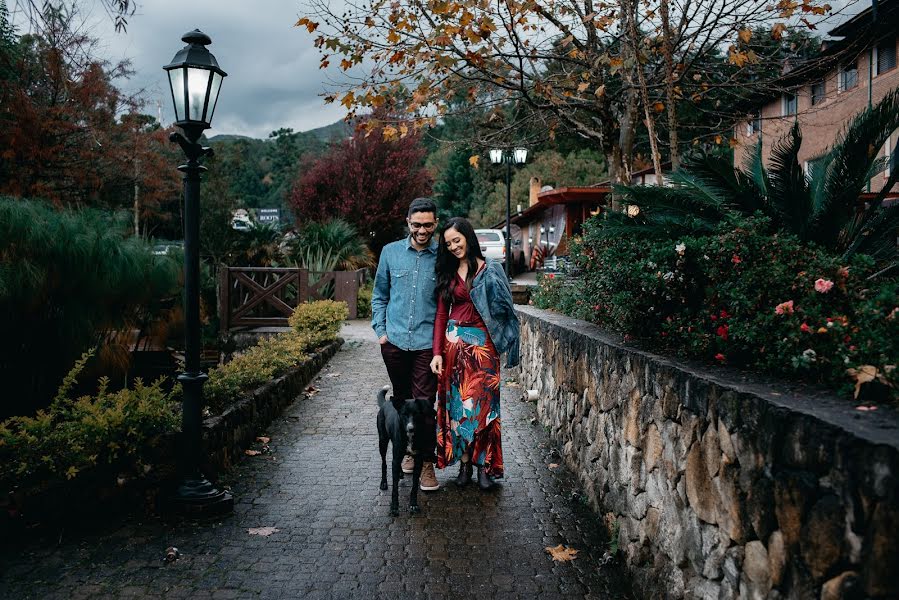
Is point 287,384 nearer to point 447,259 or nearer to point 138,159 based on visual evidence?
point 447,259

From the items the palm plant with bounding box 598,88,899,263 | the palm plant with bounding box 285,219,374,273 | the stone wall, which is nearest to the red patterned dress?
the stone wall

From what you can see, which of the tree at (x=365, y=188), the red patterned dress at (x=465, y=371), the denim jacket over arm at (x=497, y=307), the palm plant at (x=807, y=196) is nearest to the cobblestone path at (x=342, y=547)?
the red patterned dress at (x=465, y=371)

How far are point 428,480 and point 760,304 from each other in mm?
2883

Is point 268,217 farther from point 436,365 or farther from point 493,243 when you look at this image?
point 436,365

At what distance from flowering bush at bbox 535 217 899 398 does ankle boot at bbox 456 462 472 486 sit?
167cm

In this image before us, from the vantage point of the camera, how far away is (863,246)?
423cm

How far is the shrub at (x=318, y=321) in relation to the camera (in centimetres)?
1145

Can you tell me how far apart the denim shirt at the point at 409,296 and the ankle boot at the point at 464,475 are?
3.24ft

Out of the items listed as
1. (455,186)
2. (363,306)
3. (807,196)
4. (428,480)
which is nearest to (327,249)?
(363,306)

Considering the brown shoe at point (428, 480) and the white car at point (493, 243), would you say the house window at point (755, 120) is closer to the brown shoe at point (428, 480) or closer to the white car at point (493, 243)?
the brown shoe at point (428, 480)

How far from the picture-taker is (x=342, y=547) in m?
4.10

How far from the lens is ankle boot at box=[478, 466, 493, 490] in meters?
5.17

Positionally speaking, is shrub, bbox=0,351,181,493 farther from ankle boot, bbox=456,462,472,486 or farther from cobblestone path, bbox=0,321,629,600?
ankle boot, bbox=456,462,472,486

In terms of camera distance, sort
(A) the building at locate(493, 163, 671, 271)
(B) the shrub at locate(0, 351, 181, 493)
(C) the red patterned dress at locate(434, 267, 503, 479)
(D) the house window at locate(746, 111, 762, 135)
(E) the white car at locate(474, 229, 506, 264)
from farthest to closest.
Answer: (E) the white car at locate(474, 229, 506, 264)
(A) the building at locate(493, 163, 671, 271)
(D) the house window at locate(746, 111, 762, 135)
(C) the red patterned dress at locate(434, 267, 503, 479)
(B) the shrub at locate(0, 351, 181, 493)
